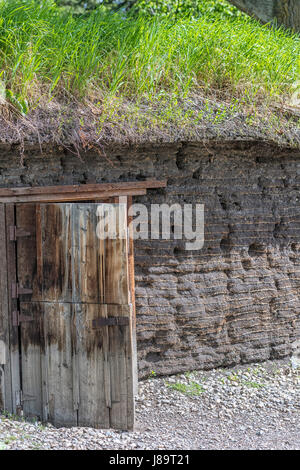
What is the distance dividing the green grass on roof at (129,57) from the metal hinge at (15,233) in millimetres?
1227

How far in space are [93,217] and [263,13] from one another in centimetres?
614

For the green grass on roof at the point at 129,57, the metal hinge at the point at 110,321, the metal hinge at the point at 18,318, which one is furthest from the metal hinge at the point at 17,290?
the green grass on roof at the point at 129,57

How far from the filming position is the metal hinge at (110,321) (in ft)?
14.6

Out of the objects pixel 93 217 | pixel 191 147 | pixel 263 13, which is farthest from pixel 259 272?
pixel 263 13

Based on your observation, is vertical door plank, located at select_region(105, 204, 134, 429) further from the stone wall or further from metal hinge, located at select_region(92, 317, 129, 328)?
the stone wall

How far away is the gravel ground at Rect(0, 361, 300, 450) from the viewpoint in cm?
427

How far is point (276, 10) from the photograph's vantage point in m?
8.77

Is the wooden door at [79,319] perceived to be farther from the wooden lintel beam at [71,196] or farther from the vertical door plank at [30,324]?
the wooden lintel beam at [71,196]

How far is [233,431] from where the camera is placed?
4.67 meters

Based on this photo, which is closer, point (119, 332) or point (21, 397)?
point (119, 332)

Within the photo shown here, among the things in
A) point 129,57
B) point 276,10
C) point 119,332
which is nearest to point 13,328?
point 119,332

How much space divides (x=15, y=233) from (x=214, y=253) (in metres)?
2.13

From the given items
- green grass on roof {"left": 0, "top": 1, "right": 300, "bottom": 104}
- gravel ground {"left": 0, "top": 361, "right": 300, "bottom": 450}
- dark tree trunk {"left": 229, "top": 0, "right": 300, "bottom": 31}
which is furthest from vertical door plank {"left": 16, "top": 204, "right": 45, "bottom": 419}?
dark tree trunk {"left": 229, "top": 0, "right": 300, "bottom": 31}

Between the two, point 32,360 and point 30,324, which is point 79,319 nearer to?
point 30,324
